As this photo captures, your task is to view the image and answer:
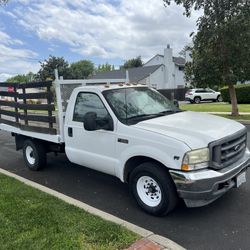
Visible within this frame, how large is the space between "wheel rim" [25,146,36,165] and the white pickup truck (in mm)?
1299

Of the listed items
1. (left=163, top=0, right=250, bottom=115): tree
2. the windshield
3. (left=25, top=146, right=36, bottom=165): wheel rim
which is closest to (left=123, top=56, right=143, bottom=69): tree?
(left=163, top=0, right=250, bottom=115): tree

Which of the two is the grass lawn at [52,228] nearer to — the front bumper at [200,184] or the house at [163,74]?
the front bumper at [200,184]

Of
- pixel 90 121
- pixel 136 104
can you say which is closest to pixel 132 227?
pixel 90 121

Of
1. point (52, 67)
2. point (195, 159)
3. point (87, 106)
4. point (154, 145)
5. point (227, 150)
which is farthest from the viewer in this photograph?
point (52, 67)

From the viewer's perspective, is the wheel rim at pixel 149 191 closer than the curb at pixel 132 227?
No

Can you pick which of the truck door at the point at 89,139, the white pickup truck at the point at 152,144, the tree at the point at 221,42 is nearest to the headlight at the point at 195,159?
the white pickup truck at the point at 152,144

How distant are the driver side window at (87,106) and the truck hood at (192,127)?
0.82 metres

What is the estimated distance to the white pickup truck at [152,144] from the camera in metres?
4.51

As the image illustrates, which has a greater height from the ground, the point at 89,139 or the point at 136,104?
the point at 136,104

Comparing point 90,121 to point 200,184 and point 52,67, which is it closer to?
point 200,184

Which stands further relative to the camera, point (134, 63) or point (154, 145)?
point (134, 63)

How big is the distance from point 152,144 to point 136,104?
1.20 meters

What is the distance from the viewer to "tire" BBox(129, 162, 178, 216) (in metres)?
4.73

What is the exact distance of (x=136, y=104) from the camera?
19.0ft
